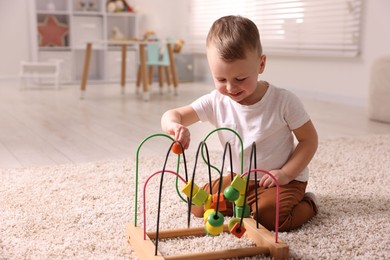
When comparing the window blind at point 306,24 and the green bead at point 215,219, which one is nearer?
the green bead at point 215,219

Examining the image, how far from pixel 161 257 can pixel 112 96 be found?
289 centimetres

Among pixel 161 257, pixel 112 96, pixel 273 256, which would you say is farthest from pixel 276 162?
pixel 112 96

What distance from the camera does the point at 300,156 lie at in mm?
1011

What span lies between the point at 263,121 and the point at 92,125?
1.45 metres

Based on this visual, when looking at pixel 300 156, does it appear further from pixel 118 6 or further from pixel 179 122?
pixel 118 6

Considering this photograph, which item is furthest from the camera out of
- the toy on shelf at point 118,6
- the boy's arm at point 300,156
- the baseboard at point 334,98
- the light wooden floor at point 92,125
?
the toy on shelf at point 118,6

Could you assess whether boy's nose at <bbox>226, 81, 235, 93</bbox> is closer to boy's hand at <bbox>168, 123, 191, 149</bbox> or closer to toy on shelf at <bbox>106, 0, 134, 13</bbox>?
boy's hand at <bbox>168, 123, 191, 149</bbox>

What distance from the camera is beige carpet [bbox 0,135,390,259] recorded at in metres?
0.88

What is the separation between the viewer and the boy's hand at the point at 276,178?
98cm

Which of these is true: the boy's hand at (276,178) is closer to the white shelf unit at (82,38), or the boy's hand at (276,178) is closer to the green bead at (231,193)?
the green bead at (231,193)

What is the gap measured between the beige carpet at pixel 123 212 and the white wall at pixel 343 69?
1.48m

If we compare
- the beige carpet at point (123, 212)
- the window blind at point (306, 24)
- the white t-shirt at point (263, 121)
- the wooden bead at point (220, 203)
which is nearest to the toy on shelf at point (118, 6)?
the window blind at point (306, 24)

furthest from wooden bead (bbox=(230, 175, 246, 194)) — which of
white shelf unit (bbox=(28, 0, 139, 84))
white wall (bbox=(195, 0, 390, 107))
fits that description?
white shelf unit (bbox=(28, 0, 139, 84))

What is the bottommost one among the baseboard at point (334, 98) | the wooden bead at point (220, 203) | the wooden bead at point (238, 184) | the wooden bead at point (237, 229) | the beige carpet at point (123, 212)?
the baseboard at point (334, 98)
